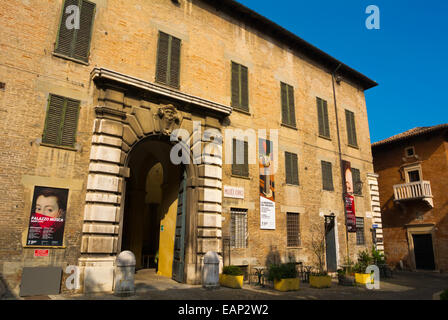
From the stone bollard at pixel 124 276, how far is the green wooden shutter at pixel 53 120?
428 cm

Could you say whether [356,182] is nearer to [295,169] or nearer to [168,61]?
[295,169]

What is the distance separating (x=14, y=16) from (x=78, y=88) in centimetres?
285

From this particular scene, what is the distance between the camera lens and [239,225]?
47.4 feet

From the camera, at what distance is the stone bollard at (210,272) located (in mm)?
11555

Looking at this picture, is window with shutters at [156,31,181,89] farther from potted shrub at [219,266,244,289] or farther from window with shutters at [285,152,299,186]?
potted shrub at [219,266,244,289]

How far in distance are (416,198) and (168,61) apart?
1927cm

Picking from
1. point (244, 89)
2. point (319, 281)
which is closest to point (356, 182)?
point (319, 281)

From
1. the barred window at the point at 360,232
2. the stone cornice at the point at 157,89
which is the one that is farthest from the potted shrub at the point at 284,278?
the barred window at the point at 360,232

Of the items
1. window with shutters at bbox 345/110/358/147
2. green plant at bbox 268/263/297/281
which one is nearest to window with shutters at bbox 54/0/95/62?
green plant at bbox 268/263/297/281

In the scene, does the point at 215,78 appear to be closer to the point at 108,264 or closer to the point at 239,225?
the point at 239,225

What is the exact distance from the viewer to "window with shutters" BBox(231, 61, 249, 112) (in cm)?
1570

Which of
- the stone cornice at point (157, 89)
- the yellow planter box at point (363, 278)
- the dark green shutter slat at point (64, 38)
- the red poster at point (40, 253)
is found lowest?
the yellow planter box at point (363, 278)

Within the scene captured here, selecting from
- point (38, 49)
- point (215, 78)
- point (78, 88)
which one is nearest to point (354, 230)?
point (215, 78)

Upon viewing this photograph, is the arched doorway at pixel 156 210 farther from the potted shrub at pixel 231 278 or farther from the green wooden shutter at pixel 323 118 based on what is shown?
the green wooden shutter at pixel 323 118
